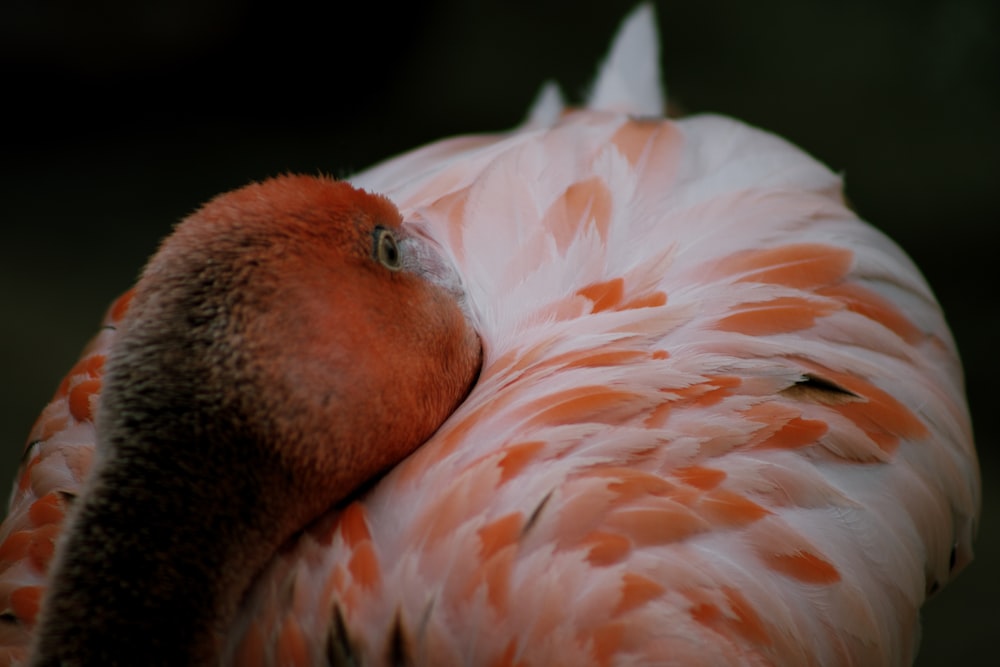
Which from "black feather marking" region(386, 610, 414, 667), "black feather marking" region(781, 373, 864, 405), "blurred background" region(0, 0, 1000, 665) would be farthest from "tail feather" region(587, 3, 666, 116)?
"black feather marking" region(386, 610, 414, 667)

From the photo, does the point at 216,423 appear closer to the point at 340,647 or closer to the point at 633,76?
the point at 340,647

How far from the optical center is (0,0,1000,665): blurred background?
378 centimetres

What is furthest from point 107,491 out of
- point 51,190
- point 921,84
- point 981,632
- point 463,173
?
point 921,84

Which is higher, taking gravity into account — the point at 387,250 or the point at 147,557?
the point at 387,250

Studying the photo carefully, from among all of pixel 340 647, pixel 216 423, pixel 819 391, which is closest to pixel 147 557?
pixel 216 423

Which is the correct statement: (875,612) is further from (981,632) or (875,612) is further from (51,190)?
(51,190)

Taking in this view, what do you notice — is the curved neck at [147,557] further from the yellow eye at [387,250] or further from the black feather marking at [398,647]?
the yellow eye at [387,250]

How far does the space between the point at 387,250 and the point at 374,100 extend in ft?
10.3

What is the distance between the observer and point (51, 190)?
4.08 meters

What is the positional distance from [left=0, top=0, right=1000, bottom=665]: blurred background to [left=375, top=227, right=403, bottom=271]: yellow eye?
257 centimetres

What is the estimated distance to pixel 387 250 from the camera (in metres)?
1.40

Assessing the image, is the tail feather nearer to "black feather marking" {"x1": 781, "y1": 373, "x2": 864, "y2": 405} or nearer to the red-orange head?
"black feather marking" {"x1": 781, "y1": 373, "x2": 864, "y2": 405}

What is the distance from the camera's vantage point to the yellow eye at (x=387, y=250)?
1.37m

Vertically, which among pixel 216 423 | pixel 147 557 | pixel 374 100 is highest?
pixel 216 423
